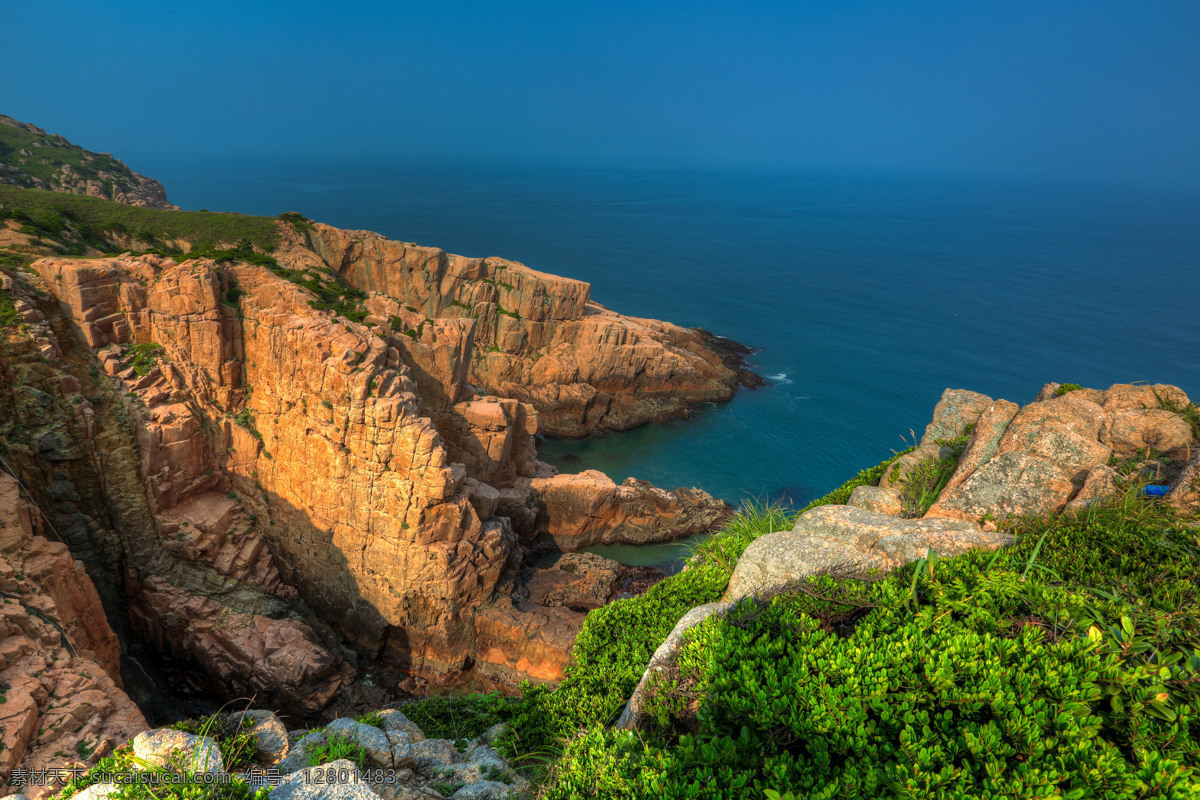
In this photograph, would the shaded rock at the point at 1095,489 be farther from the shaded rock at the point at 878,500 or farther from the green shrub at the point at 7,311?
the green shrub at the point at 7,311

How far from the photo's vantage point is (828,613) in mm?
7738

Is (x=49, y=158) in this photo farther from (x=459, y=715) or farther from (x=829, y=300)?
(x=829, y=300)

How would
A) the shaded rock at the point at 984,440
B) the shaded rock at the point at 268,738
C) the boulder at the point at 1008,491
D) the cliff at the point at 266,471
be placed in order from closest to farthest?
the shaded rock at the point at 268,738 → the boulder at the point at 1008,491 → the shaded rock at the point at 984,440 → the cliff at the point at 266,471

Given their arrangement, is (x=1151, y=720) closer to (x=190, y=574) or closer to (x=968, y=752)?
(x=968, y=752)

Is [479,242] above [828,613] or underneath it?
above

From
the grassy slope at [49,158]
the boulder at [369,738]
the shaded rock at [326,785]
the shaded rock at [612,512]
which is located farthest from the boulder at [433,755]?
the grassy slope at [49,158]

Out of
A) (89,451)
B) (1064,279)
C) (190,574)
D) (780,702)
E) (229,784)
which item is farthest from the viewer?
(1064,279)

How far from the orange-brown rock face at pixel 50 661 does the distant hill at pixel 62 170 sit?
2471 inches

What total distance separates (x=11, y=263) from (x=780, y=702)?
28120 mm

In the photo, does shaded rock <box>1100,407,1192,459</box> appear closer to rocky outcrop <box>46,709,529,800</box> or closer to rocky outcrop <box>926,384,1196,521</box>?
rocky outcrop <box>926,384,1196,521</box>

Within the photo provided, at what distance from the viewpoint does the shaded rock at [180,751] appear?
Result: 7496 millimetres

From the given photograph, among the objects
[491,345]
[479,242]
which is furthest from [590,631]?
[479,242]

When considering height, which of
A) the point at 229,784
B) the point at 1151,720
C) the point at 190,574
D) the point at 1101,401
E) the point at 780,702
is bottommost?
the point at 190,574

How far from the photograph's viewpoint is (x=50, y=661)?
39.5 feet
